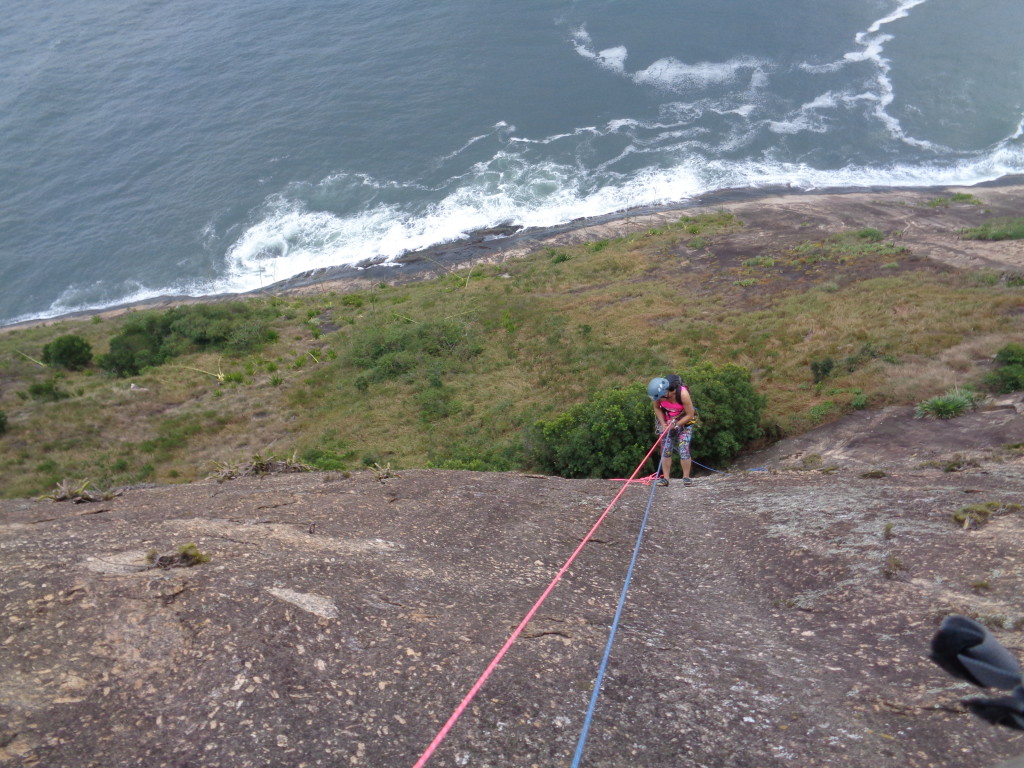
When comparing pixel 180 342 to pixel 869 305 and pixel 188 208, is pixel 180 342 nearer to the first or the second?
pixel 188 208

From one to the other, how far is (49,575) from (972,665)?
7315 mm

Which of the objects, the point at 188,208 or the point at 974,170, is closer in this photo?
the point at 974,170

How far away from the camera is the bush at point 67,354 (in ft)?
88.9

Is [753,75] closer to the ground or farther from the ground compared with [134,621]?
farther from the ground

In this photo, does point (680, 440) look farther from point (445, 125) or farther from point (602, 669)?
point (445, 125)

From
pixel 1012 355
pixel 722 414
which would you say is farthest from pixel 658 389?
pixel 1012 355

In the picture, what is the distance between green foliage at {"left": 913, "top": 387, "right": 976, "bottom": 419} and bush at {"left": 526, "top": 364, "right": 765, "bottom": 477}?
3.28 metres

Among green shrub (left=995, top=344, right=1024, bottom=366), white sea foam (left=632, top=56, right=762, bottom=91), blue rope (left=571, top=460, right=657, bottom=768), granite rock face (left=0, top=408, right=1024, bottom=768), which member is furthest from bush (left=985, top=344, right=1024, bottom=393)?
white sea foam (left=632, top=56, right=762, bottom=91)

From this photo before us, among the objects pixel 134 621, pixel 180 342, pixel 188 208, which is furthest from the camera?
pixel 188 208

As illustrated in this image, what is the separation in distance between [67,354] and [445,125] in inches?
1347

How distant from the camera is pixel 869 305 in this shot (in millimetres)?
20547

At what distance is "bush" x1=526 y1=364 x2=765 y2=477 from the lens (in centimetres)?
1367

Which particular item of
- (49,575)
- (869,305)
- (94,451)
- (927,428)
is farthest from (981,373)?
(94,451)

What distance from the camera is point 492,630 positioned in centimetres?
604
